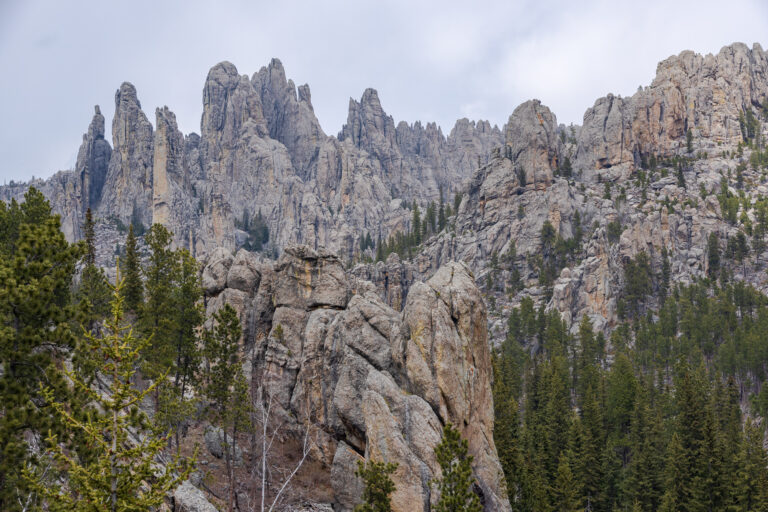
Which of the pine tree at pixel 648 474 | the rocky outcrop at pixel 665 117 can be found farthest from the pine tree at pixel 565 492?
the rocky outcrop at pixel 665 117

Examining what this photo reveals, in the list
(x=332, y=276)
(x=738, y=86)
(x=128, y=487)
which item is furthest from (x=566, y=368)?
(x=738, y=86)

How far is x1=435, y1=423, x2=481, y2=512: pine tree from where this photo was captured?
89.0ft

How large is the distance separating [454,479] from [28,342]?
19.9 metres

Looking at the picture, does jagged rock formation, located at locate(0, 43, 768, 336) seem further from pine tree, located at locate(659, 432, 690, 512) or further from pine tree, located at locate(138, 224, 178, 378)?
pine tree, located at locate(138, 224, 178, 378)

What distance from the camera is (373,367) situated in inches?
1538

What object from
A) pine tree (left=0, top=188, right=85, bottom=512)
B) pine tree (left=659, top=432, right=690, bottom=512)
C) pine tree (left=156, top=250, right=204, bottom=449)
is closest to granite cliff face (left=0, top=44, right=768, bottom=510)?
pine tree (left=156, top=250, right=204, bottom=449)

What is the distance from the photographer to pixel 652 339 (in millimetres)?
97250

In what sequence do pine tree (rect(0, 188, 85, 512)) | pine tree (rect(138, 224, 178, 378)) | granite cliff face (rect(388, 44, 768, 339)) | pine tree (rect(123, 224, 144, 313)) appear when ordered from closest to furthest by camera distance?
pine tree (rect(0, 188, 85, 512)), pine tree (rect(138, 224, 178, 378)), pine tree (rect(123, 224, 144, 313)), granite cliff face (rect(388, 44, 768, 339))

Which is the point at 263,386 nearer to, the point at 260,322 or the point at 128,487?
the point at 260,322

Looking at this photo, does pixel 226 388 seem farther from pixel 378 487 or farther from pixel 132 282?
pixel 132 282

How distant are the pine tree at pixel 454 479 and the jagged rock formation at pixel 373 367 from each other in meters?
2.80

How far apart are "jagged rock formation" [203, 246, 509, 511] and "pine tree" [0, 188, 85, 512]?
18.5 metres

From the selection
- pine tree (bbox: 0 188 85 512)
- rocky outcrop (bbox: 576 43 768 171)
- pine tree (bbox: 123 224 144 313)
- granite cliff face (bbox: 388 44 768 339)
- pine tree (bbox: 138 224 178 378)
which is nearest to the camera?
pine tree (bbox: 0 188 85 512)

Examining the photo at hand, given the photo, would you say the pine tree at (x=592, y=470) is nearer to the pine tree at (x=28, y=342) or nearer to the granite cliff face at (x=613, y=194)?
the pine tree at (x=28, y=342)
